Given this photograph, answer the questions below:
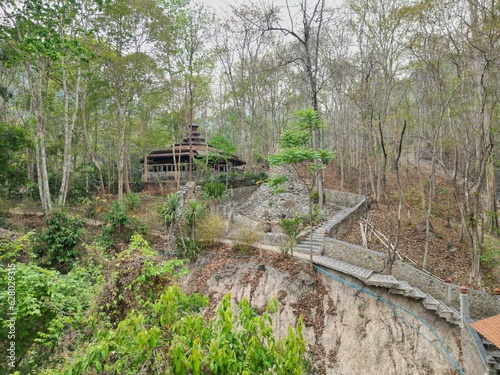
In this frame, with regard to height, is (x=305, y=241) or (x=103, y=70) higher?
(x=103, y=70)

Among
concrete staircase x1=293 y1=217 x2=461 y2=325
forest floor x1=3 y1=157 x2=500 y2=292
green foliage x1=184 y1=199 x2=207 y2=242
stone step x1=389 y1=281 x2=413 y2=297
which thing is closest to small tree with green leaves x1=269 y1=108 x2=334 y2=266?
concrete staircase x1=293 y1=217 x2=461 y2=325

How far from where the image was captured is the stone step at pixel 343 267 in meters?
8.32

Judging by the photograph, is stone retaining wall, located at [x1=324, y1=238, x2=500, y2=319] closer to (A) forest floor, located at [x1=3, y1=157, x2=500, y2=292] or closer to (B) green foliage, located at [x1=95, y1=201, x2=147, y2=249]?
(A) forest floor, located at [x1=3, y1=157, x2=500, y2=292]

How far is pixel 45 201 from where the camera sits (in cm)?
1198

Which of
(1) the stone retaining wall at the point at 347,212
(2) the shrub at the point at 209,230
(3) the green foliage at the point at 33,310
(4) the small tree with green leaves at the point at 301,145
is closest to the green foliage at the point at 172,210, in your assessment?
(2) the shrub at the point at 209,230

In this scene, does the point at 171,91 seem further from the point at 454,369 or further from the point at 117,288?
the point at 454,369

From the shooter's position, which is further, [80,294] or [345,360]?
[345,360]

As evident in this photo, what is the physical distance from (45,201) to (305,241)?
11.5 metres

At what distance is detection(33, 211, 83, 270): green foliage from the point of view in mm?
9883

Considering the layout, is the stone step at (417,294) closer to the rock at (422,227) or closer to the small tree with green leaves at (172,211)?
the rock at (422,227)

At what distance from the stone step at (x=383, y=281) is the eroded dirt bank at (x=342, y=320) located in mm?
331

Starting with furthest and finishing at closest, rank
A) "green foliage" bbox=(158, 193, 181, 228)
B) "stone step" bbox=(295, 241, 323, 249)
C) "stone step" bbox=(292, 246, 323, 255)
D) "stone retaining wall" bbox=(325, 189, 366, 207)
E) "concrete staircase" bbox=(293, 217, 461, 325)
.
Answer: "stone retaining wall" bbox=(325, 189, 366, 207) < "green foliage" bbox=(158, 193, 181, 228) < "stone step" bbox=(295, 241, 323, 249) < "stone step" bbox=(292, 246, 323, 255) < "concrete staircase" bbox=(293, 217, 461, 325)

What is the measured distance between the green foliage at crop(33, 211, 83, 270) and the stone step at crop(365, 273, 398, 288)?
34.1ft

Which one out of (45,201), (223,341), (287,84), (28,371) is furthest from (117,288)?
(287,84)
